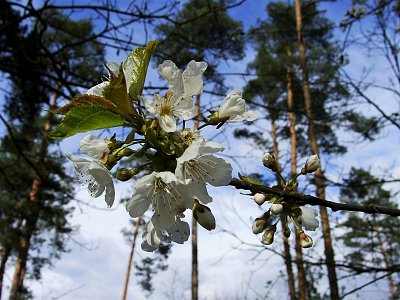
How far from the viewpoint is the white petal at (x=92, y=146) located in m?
0.99

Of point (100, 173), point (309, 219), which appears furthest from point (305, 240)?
point (100, 173)

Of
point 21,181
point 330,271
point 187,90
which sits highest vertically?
point 21,181

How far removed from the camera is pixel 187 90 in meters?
1.08

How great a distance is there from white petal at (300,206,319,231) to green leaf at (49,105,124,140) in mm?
614

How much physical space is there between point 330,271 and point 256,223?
6484mm

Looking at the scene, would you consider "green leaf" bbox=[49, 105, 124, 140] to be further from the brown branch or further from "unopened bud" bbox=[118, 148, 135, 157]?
the brown branch

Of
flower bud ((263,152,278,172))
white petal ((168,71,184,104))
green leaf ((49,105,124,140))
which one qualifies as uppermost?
white petal ((168,71,184,104))

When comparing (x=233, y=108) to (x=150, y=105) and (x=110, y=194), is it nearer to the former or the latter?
(x=150, y=105)

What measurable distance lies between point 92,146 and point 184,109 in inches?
10.0

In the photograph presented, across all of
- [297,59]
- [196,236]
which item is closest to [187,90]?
[196,236]

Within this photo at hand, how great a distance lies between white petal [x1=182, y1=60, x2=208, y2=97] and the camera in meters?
1.06

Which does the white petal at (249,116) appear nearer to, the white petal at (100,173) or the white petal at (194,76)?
the white petal at (194,76)

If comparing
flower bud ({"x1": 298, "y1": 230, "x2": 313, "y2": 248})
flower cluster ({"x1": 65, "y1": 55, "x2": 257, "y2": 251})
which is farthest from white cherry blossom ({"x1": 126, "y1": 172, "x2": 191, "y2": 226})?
flower bud ({"x1": 298, "y1": 230, "x2": 313, "y2": 248})

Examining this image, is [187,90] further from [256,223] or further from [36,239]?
[36,239]
